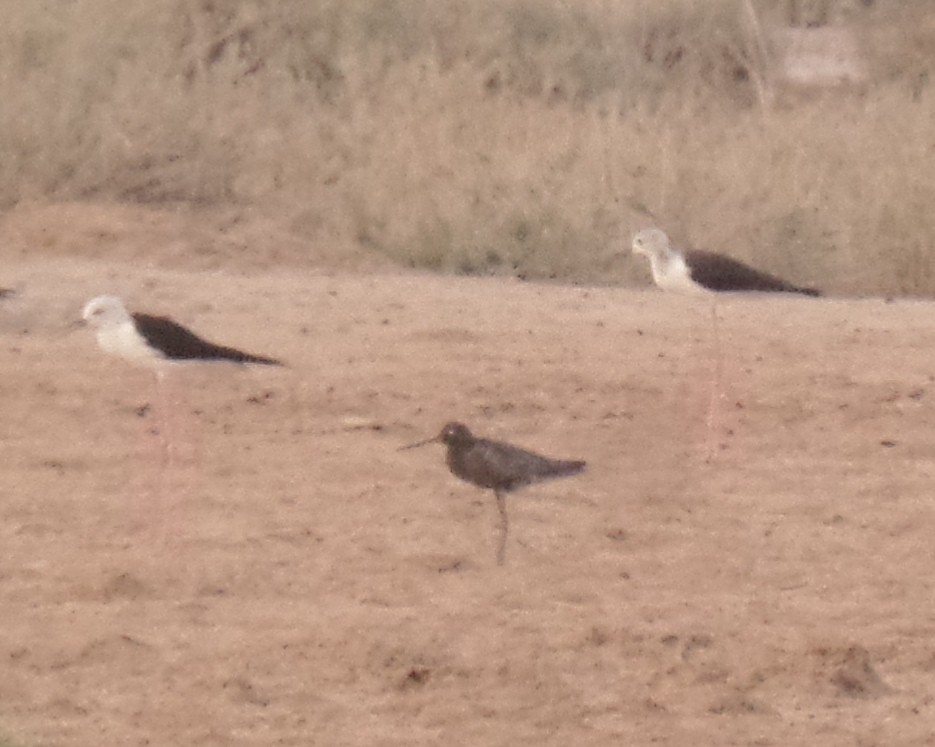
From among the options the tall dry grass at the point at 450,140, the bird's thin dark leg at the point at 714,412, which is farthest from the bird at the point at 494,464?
the tall dry grass at the point at 450,140

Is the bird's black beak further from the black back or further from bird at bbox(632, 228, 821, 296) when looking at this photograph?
bird at bbox(632, 228, 821, 296)

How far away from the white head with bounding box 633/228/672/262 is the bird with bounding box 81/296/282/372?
6.71 feet

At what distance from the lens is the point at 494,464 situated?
6969 millimetres

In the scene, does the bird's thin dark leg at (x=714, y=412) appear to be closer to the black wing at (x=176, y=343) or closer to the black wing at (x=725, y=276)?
the black wing at (x=725, y=276)

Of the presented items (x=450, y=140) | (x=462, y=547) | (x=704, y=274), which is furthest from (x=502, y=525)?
(x=450, y=140)

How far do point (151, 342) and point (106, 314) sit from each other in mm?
272

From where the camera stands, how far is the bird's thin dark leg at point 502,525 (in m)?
6.96

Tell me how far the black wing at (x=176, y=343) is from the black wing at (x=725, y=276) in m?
2.05

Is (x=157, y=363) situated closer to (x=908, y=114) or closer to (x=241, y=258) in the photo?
(x=241, y=258)

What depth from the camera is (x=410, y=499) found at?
23.6 feet

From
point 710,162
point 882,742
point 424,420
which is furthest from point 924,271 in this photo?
point 882,742

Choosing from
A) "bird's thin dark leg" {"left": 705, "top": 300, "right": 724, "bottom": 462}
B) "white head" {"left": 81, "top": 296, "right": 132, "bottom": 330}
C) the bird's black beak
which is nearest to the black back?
the bird's black beak

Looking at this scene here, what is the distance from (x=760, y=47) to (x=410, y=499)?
36.8 feet

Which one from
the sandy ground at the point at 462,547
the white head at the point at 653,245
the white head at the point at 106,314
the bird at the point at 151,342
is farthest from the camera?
the white head at the point at 653,245
